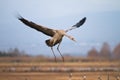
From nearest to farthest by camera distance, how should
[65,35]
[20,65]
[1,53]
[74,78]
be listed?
[65,35], [74,78], [1,53], [20,65]

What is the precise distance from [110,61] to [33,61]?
4.54 m

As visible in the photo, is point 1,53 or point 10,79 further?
point 1,53

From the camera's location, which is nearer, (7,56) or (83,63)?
(7,56)

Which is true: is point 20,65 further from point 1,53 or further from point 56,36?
point 56,36

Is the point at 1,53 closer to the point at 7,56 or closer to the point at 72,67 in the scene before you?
the point at 7,56

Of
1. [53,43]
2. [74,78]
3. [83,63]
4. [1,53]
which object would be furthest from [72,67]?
[53,43]

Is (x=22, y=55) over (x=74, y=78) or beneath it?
over

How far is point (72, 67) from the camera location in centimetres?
2911

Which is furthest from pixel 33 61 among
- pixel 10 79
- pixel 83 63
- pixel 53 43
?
pixel 53 43

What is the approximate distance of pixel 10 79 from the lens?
21016mm

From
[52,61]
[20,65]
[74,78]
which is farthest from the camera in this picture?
[52,61]

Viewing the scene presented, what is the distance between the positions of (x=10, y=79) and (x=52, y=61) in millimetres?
11219

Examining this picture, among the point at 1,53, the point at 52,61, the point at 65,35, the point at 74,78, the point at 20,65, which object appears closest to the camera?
the point at 65,35

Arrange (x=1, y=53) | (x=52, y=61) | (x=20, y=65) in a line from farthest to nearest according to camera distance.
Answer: (x=52, y=61) → (x=20, y=65) → (x=1, y=53)
